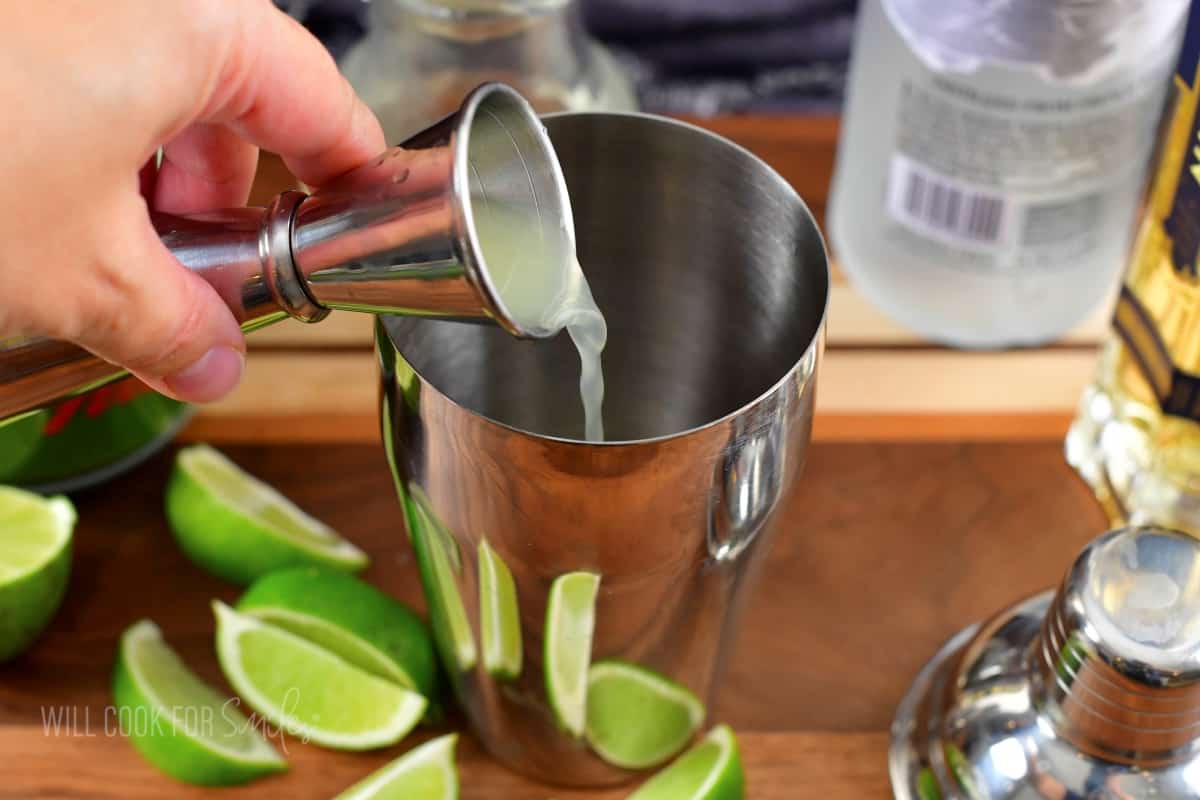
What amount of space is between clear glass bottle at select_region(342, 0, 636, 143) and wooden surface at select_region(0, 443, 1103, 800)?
27 cm

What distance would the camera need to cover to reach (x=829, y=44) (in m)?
1.22

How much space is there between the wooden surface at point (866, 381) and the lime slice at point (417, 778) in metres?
0.23

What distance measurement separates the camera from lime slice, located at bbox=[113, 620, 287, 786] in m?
0.71

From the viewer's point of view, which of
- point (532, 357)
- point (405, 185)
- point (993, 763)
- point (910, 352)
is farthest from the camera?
point (910, 352)

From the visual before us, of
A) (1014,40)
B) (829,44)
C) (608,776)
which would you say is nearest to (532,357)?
(608,776)

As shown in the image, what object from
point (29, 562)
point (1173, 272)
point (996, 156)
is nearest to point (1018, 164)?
point (996, 156)

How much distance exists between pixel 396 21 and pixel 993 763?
2.04 ft

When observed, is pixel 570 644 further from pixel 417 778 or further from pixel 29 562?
pixel 29 562

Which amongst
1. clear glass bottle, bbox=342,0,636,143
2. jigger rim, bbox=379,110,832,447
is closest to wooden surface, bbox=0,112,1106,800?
clear glass bottle, bbox=342,0,636,143

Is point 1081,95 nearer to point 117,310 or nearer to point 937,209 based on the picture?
point 937,209

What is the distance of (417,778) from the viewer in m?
0.71

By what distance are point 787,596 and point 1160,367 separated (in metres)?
0.25

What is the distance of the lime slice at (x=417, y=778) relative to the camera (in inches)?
27.4

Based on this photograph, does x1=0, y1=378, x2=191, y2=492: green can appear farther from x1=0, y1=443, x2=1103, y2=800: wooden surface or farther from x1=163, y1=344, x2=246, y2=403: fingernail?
x1=163, y1=344, x2=246, y2=403: fingernail
